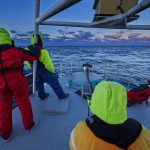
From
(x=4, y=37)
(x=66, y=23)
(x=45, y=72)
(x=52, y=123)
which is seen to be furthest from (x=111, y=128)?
(x=45, y=72)

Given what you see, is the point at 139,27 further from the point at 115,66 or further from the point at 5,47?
the point at 115,66

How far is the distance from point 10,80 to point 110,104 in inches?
59.4

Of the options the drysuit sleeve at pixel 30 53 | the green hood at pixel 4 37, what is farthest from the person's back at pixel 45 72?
the green hood at pixel 4 37

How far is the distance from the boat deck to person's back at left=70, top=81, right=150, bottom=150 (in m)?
1.35

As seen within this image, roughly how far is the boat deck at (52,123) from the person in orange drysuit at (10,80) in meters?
0.17

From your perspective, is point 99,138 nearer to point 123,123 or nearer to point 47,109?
point 123,123

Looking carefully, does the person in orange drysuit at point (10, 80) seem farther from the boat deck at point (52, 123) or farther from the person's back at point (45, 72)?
the person's back at point (45, 72)

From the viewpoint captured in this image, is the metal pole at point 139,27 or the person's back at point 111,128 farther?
the metal pole at point 139,27

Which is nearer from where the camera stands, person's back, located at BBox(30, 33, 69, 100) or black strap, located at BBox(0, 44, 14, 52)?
black strap, located at BBox(0, 44, 14, 52)

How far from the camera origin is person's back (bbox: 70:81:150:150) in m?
1.17

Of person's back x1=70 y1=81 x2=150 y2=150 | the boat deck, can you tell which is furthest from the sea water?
person's back x1=70 y1=81 x2=150 y2=150

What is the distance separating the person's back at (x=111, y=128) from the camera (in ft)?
3.83

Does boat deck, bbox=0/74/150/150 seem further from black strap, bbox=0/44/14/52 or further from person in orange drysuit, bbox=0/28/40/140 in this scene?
black strap, bbox=0/44/14/52

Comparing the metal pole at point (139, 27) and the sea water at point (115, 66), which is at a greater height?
the metal pole at point (139, 27)
